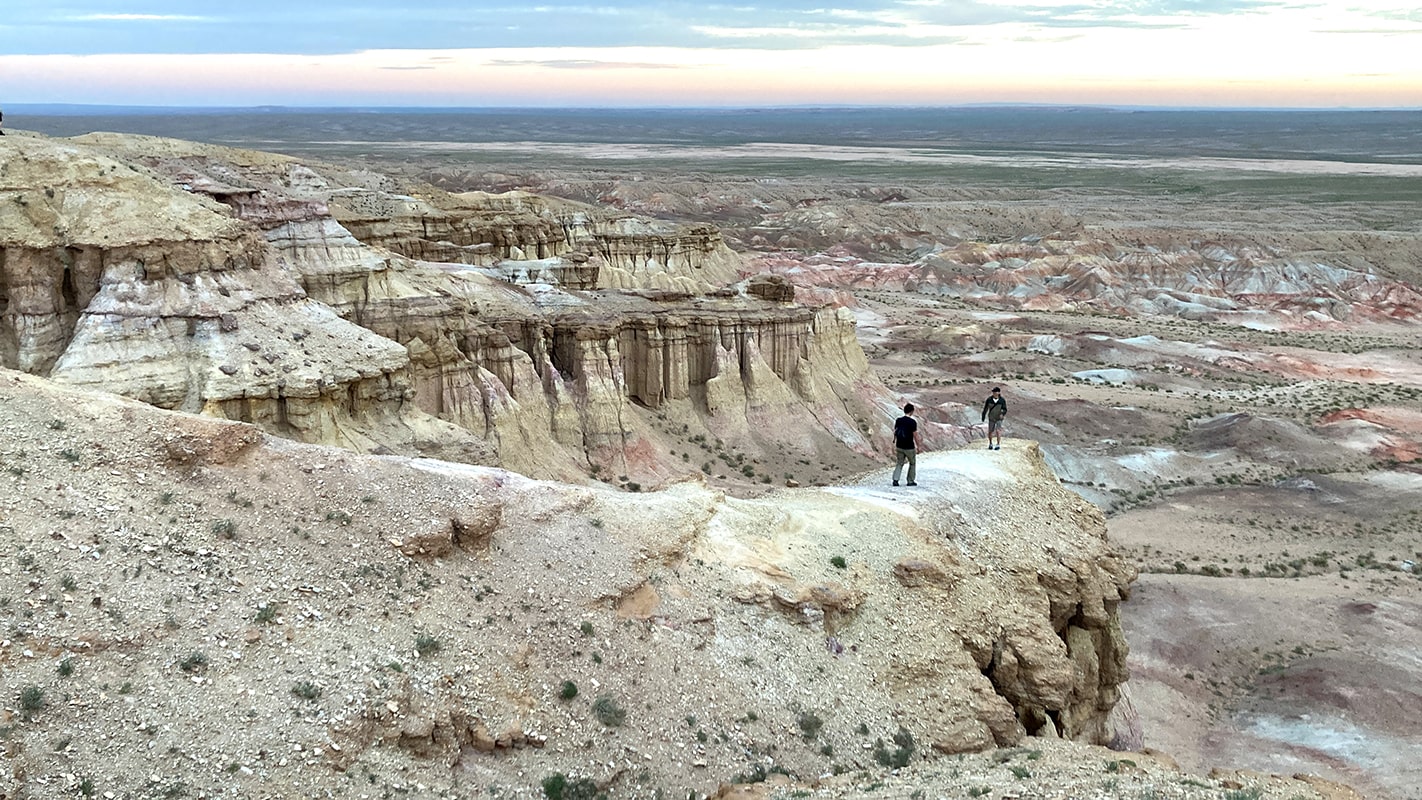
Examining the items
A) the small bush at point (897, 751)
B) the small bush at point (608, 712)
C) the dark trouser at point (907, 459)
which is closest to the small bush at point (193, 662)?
the small bush at point (608, 712)

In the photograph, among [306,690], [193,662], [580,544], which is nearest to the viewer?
[193,662]

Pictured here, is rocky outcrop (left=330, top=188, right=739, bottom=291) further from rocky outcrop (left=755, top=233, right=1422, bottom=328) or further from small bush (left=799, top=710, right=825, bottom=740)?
small bush (left=799, top=710, right=825, bottom=740)

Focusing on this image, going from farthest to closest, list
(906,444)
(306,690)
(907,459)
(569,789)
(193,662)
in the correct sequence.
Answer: (907,459), (906,444), (569,789), (306,690), (193,662)

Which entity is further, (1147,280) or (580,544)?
(1147,280)

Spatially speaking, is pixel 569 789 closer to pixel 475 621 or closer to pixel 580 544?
pixel 475 621

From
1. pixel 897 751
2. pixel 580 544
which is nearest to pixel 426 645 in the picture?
pixel 580 544

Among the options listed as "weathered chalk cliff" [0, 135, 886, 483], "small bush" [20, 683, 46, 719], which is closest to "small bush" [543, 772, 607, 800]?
"small bush" [20, 683, 46, 719]

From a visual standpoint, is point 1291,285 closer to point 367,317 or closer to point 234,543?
point 367,317
